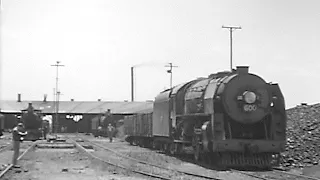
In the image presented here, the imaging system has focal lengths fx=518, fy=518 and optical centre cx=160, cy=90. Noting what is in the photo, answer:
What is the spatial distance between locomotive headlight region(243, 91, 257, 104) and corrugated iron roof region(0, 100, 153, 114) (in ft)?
243

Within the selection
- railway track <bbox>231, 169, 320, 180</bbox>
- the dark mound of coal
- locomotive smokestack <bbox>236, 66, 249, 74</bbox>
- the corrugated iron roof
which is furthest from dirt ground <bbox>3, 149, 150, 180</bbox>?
the corrugated iron roof

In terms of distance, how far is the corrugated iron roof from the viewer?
9469 cm

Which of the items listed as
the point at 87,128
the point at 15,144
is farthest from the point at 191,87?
the point at 87,128

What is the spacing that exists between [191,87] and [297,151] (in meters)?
5.13

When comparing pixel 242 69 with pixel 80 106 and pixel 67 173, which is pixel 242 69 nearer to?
pixel 67 173

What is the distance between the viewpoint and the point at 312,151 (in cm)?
1925

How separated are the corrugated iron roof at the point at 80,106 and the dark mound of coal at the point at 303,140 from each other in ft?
220

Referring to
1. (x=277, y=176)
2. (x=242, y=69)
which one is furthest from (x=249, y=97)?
(x=277, y=176)

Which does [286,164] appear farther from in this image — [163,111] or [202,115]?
[163,111]

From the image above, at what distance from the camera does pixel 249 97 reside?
1819 cm

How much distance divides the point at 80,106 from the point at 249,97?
8367cm

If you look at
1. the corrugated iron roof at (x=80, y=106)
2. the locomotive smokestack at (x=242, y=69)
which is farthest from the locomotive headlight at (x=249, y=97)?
the corrugated iron roof at (x=80, y=106)

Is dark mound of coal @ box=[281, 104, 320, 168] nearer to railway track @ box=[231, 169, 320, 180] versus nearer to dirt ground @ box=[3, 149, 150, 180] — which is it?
railway track @ box=[231, 169, 320, 180]

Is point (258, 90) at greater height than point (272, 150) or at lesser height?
greater
